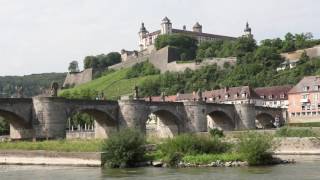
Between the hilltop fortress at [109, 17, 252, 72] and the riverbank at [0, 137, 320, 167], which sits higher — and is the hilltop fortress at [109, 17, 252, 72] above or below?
above

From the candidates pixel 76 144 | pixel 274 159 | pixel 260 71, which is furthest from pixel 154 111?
pixel 260 71

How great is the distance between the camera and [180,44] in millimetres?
158625

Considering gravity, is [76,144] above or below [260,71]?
below

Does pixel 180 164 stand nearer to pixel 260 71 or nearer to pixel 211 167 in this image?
pixel 211 167

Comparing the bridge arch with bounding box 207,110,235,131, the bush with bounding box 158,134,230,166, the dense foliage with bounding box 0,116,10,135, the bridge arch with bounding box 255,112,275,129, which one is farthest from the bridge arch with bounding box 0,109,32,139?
the bridge arch with bounding box 255,112,275,129

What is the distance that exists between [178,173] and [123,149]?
5.39 meters

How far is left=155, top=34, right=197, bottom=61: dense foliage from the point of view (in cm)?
15562

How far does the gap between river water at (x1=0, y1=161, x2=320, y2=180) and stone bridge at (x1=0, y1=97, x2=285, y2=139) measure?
1462 cm

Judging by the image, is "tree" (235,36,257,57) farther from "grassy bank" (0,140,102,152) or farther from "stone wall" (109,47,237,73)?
"grassy bank" (0,140,102,152)

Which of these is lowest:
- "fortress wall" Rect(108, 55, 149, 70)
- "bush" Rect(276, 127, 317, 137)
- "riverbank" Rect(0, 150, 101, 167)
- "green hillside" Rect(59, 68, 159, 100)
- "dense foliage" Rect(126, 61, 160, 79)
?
"riverbank" Rect(0, 150, 101, 167)

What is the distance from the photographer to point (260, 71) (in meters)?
131

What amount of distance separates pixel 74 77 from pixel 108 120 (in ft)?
363

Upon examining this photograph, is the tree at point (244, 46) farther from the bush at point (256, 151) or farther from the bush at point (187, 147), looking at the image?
the bush at point (256, 151)

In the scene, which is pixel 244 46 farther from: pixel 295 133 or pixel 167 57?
pixel 295 133
